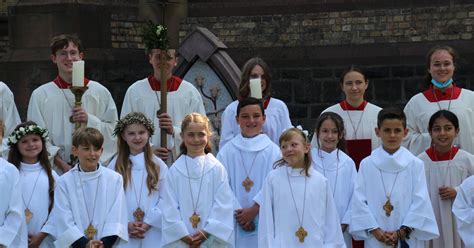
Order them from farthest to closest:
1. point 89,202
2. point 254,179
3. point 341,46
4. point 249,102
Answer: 1. point 341,46
2. point 254,179
3. point 249,102
4. point 89,202

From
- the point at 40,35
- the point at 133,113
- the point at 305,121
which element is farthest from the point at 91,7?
the point at 133,113

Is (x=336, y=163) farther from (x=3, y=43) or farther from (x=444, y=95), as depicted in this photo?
(x=3, y=43)

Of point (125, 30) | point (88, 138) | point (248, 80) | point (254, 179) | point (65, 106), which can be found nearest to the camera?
point (88, 138)

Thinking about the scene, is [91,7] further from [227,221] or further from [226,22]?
[227,221]

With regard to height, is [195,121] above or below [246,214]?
above

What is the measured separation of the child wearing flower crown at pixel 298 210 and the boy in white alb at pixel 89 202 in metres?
1.13

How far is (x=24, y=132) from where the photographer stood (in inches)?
416

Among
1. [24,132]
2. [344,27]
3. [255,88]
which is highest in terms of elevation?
[344,27]

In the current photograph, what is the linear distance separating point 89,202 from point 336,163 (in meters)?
2.02

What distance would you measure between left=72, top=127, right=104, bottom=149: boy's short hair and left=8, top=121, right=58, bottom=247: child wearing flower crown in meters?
0.48

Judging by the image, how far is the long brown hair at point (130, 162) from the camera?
10.7 meters

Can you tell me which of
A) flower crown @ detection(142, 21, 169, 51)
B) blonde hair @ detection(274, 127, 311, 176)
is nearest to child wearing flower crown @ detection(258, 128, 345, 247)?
blonde hair @ detection(274, 127, 311, 176)

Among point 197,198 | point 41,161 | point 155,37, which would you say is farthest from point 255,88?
point 41,161

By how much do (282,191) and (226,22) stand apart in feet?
27.1
